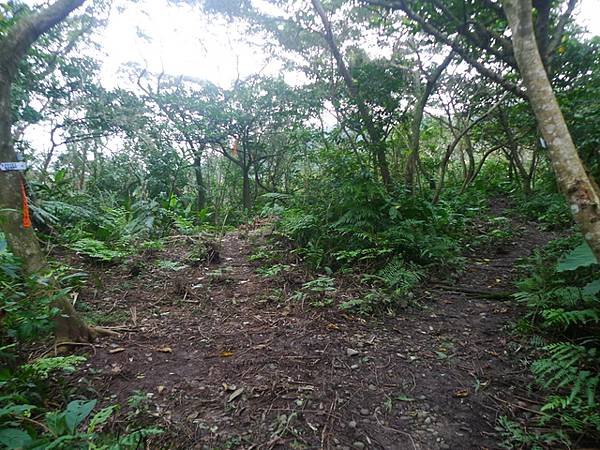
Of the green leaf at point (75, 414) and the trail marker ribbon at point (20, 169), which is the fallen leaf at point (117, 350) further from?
the green leaf at point (75, 414)

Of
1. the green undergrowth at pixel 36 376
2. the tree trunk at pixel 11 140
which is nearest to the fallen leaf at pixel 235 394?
the green undergrowth at pixel 36 376

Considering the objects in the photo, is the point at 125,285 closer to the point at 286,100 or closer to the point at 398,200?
the point at 398,200

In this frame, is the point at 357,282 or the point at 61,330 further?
the point at 357,282

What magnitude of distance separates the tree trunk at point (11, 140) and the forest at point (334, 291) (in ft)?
0.05

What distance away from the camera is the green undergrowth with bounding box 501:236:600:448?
6.06 feet

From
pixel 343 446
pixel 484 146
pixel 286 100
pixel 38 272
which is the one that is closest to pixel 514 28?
pixel 343 446

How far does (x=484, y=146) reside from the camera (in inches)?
497

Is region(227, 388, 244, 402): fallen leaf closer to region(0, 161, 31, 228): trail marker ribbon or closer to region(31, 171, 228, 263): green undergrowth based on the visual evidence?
region(0, 161, 31, 228): trail marker ribbon

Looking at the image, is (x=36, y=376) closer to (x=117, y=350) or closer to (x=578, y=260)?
(x=117, y=350)

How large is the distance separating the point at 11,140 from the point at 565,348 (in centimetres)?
436

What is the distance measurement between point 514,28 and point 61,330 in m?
4.61

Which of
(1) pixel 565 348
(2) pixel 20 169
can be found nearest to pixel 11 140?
(2) pixel 20 169

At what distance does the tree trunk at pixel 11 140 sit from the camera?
251 cm

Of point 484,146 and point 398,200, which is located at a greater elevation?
point 484,146
